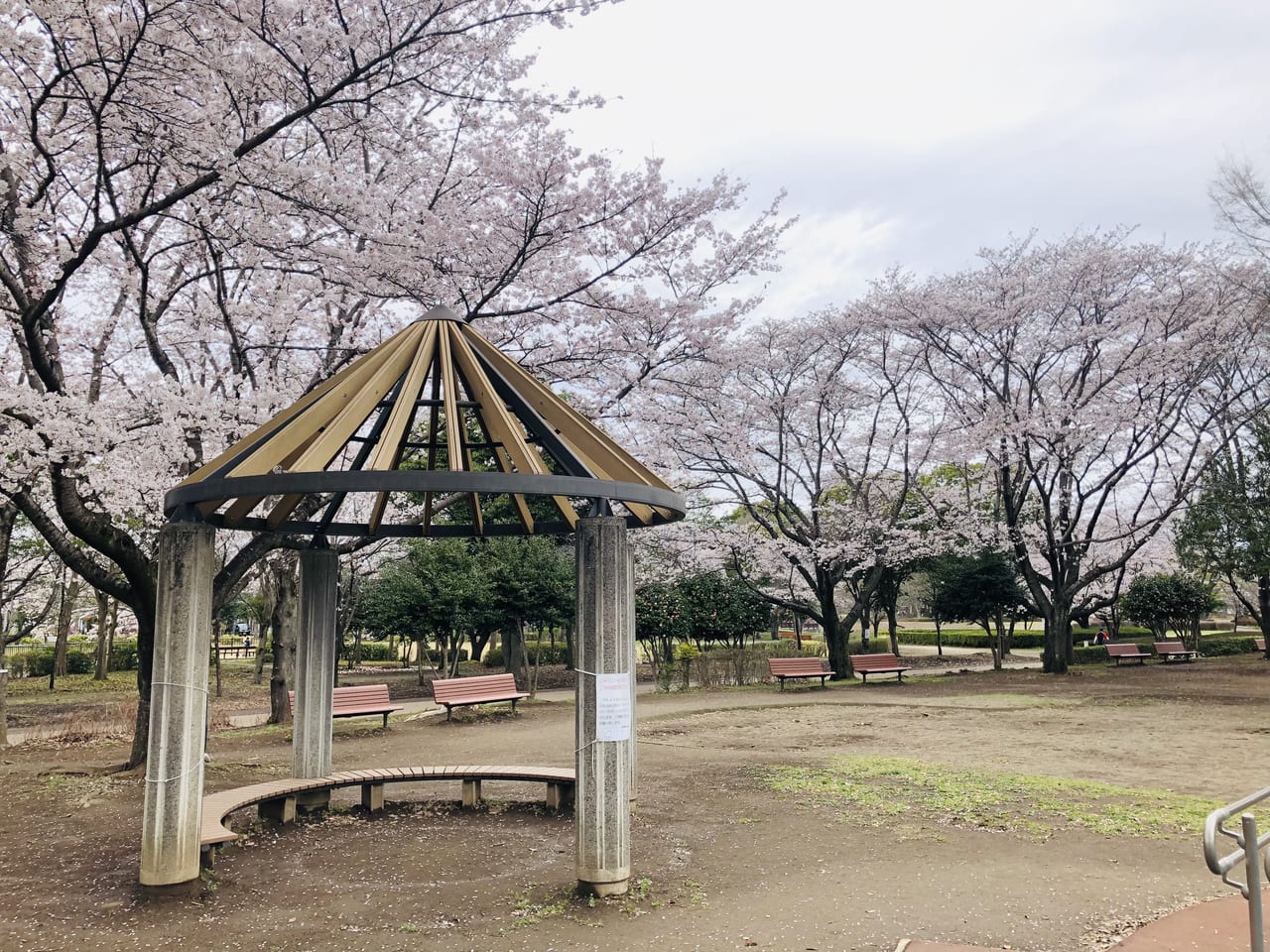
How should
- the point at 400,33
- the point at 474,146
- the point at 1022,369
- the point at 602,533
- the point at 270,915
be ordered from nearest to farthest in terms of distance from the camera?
the point at 270,915, the point at 602,533, the point at 400,33, the point at 474,146, the point at 1022,369

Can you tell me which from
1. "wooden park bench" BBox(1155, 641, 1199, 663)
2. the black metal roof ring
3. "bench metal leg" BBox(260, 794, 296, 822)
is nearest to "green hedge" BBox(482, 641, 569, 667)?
"wooden park bench" BBox(1155, 641, 1199, 663)

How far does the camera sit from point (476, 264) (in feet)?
34.3

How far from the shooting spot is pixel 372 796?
802 centimetres

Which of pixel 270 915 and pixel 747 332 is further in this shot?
pixel 747 332

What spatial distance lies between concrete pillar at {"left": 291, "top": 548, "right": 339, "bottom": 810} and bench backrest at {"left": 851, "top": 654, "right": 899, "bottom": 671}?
15.0 m

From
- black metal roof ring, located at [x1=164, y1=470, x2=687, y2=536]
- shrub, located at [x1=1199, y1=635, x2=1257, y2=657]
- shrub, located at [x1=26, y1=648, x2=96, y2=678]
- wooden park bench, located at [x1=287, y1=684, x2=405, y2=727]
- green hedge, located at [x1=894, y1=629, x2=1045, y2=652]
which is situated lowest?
green hedge, located at [x1=894, y1=629, x2=1045, y2=652]

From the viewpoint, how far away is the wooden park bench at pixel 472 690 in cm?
1493

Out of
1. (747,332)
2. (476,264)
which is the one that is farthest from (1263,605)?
(476,264)

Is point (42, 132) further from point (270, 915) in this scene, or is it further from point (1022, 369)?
point (1022, 369)

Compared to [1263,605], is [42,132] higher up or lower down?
higher up

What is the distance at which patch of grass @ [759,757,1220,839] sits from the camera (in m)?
7.02

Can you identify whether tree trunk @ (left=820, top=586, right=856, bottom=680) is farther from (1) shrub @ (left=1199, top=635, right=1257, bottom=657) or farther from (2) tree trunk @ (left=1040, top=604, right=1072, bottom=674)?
(1) shrub @ (left=1199, top=635, right=1257, bottom=657)

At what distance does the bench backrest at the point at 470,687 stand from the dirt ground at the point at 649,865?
300cm

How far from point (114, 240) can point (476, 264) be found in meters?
4.02
